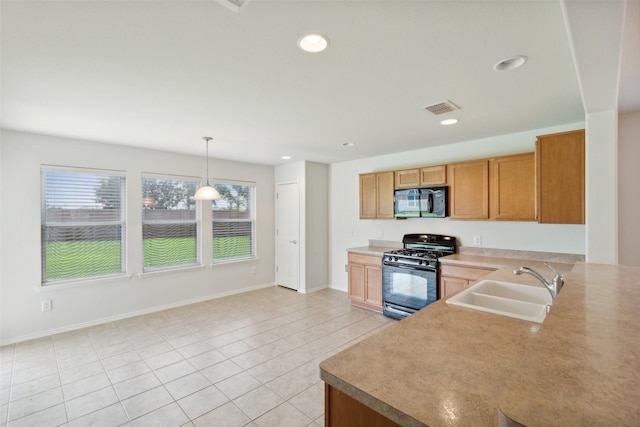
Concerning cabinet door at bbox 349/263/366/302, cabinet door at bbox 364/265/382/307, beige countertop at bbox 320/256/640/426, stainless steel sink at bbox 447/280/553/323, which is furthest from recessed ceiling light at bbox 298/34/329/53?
cabinet door at bbox 349/263/366/302

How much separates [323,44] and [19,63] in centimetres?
201

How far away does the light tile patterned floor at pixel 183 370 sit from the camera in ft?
7.27

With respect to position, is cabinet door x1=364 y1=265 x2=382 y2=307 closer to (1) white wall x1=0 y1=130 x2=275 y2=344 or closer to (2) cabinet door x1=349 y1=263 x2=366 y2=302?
(2) cabinet door x1=349 y1=263 x2=366 y2=302

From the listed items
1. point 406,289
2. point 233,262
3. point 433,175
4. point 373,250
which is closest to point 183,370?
point 233,262

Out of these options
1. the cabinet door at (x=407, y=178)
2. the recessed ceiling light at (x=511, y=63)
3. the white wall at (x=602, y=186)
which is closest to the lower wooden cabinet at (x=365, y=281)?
the cabinet door at (x=407, y=178)

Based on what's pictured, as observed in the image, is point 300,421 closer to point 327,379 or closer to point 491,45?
point 327,379

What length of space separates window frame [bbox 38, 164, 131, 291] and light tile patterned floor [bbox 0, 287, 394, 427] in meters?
0.65

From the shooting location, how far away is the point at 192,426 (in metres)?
2.09

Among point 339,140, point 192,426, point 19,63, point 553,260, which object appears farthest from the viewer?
point 339,140

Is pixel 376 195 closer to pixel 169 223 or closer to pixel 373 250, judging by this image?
pixel 373 250

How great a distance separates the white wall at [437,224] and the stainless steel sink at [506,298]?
1.81 meters

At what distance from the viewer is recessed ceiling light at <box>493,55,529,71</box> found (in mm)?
1856

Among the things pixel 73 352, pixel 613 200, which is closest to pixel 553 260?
pixel 613 200

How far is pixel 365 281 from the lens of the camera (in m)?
4.58
